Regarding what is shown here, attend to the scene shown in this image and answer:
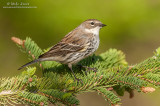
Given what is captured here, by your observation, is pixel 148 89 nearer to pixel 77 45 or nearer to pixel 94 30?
pixel 77 45

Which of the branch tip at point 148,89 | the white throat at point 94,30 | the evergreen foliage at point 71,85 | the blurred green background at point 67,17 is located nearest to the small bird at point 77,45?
the white throat at point 94,30

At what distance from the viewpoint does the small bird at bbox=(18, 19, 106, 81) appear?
15.8 ft

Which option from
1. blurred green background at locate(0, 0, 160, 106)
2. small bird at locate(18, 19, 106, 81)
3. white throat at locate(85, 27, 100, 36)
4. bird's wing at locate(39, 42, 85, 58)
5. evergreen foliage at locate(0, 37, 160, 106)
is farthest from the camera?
blurred green background at locate(0, 0, 160, 106)

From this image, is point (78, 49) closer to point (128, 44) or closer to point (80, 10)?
point (80, 10)

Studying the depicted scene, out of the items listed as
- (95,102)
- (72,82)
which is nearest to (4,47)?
(95,102)

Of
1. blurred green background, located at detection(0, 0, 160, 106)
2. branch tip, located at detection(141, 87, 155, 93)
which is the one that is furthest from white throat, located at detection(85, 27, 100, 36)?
branch tip, located at detection(141, 87, 155, 93)

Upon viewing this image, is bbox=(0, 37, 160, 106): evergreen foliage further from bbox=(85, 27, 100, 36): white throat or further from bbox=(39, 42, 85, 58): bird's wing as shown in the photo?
bbox=(85, 27, 100, 36): white throat

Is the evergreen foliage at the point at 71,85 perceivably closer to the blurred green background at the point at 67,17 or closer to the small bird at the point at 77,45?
the small bird at the point at 77,45

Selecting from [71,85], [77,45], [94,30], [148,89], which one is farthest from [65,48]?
[148,89]

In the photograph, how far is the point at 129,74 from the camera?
3.51 metres

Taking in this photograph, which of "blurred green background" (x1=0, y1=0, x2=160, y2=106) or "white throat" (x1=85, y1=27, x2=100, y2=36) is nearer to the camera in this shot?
"white throat" (x1=85, y1=27, x2=100, y2=36)

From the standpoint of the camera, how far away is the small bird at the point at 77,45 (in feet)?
15.8

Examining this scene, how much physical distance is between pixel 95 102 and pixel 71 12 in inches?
140

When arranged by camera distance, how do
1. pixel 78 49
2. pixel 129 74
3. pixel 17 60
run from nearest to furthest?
pixel 129 74 < pixel 78 49 < pixel 17 60
